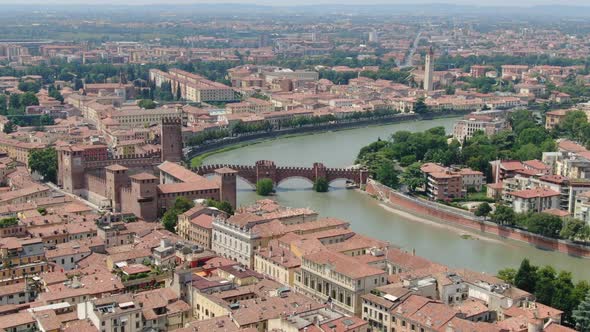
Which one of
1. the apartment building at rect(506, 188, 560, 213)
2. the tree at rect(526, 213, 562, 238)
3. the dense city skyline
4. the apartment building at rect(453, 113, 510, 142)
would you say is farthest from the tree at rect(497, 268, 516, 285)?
the apartment building at rect(453, 113, 510, 142)

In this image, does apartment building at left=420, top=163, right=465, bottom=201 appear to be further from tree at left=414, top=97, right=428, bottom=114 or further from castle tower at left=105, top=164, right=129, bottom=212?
tree at left=414, top=97, right=428, bottom=114

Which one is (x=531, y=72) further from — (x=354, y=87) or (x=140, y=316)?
(x=140, y=316)

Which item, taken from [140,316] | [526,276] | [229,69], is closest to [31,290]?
[140,316]

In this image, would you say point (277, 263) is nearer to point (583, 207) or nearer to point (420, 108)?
point (583, 207)

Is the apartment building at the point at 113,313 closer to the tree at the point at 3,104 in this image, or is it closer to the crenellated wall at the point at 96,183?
the crenellated wall at the point at 96,183

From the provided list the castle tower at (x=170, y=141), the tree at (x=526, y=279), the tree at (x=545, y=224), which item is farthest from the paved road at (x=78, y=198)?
the tree at (x=526, y=279)
